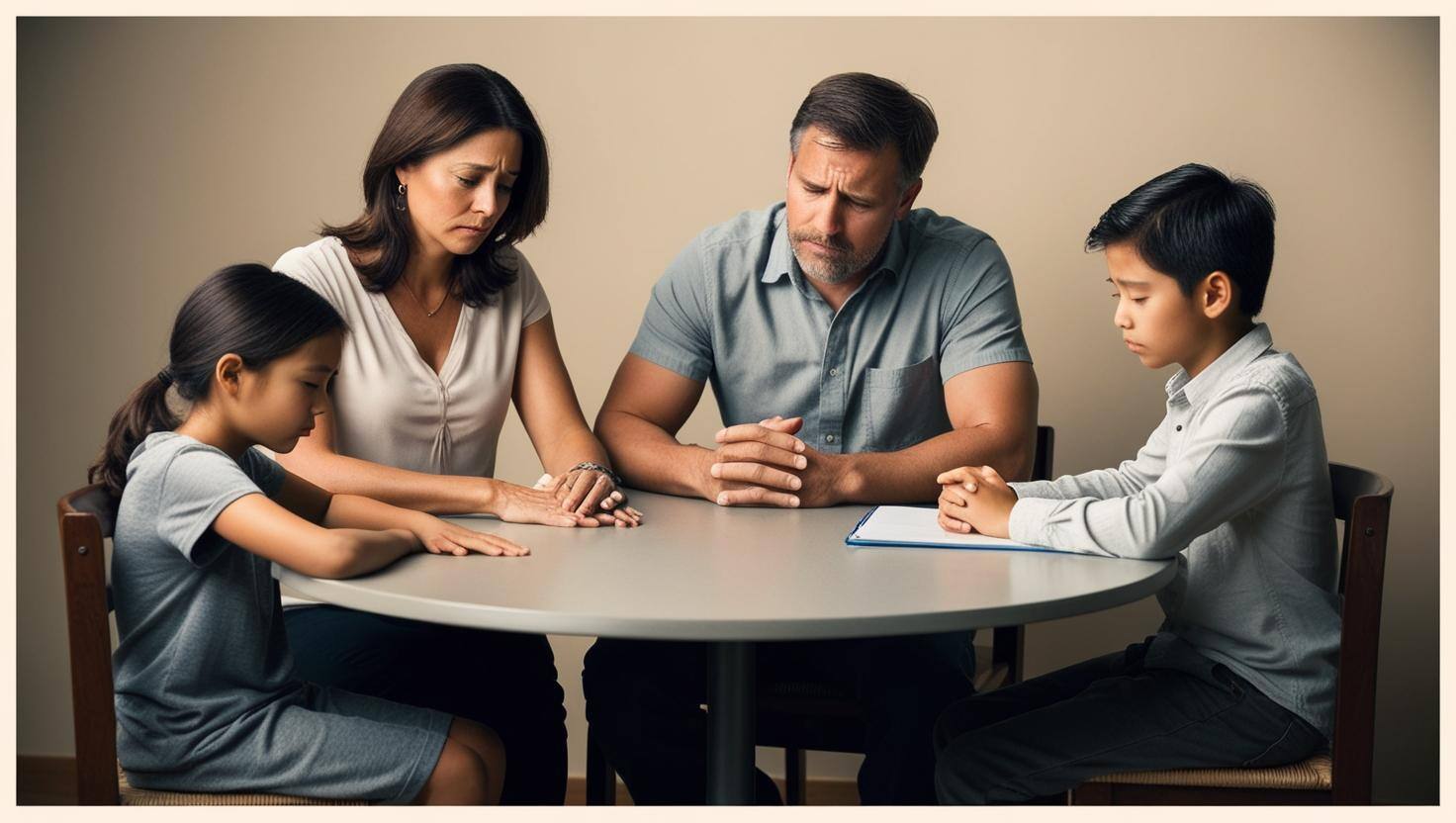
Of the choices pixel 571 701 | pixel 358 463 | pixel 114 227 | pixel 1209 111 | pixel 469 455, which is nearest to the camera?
pixel 358 463

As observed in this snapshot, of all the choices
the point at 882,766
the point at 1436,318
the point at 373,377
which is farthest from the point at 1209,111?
the point at 373,377

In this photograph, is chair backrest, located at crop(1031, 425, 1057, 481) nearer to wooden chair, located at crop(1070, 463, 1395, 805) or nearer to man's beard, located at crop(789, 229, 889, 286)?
man's beard, located at crop(789, 229, 889, 286)

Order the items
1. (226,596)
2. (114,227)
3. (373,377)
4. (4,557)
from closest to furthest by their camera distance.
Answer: (226,596), (373,377), (4,557), (114,227)

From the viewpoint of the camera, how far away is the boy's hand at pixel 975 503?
5.80ft

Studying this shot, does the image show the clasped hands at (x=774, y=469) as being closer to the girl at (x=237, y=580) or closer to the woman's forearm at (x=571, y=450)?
the woman's forearm at (x=571, y=450)

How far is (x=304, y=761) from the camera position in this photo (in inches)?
62.4

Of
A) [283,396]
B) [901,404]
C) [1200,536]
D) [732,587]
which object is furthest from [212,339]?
[1200,536]

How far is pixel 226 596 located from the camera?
5.41 ft

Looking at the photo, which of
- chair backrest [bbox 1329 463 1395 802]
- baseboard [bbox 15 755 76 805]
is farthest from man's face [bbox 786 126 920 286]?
baseboard [bbox 15 755 76 805]

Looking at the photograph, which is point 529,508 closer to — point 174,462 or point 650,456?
point 650,456

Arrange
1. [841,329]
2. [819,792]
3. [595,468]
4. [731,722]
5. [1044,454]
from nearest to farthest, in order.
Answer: [731,722] → [595,468] → [841,329] → [1044,454] → [819,792]

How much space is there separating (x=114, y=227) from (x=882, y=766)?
7.30ft

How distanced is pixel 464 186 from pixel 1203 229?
106cm

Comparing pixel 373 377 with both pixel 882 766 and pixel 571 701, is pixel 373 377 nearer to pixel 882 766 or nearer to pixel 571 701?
pixel 882 766
